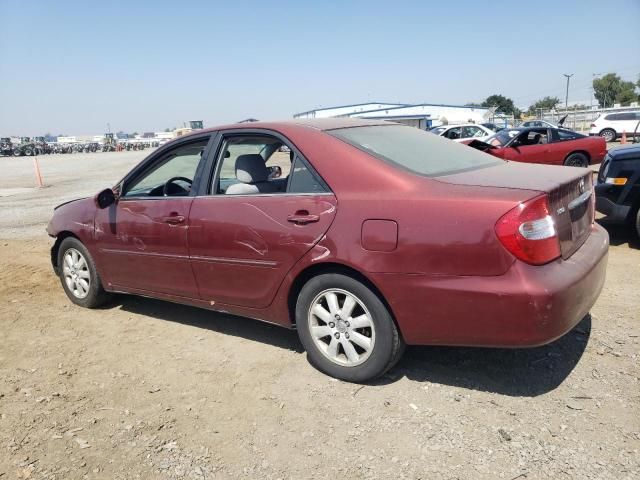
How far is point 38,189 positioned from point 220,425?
17.7 m

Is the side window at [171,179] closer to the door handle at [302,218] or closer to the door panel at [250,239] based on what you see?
→ the door panel at [250,239]

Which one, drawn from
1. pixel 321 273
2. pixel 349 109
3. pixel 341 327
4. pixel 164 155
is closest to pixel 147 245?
pixel 164 155

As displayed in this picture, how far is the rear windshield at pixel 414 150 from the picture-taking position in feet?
10.8

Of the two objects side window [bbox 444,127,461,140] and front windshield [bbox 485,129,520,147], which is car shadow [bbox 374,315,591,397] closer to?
front windshield [bbox 485,129,520,147]

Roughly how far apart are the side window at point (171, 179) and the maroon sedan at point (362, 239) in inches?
0.7

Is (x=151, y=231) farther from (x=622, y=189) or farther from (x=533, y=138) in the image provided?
(x=533, y=138)

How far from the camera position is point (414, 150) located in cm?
358

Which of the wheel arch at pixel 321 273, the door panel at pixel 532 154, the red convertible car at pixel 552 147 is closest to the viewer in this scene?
the wheel arch at pixel 321 273

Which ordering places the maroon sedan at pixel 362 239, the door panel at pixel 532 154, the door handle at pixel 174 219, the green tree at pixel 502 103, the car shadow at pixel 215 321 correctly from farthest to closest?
the green tree at pixel 502 103 → the door panel at pixel 532 154 → the car shadow at pixel 215 321 → the door handle at pixel 174 219 → the maroon sedan at pixel 362 239

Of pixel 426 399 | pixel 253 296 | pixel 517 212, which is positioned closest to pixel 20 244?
pixel 253 296

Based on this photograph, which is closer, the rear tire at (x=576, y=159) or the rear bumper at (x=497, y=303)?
the rear bumper at (x=497, y=303)

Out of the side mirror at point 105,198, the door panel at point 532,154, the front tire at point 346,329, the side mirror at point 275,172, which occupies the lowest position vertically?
the front tire at point 346,329

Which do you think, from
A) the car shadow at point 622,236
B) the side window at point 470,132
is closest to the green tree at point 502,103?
the side window at point 470,132

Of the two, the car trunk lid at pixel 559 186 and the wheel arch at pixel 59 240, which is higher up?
the car trunk lid at pixel 559 186
